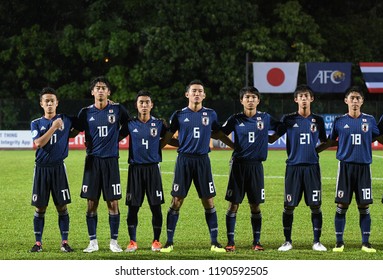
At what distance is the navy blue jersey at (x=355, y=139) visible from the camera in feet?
32.6

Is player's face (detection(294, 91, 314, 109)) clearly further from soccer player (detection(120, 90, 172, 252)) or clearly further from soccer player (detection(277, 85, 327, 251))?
soccer player (detection(120, 90, 172, 252))

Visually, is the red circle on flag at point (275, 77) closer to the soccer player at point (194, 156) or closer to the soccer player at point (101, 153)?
the soccer player at point (194, 156)

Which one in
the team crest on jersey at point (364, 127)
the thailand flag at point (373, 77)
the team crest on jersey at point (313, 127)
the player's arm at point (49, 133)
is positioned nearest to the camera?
the player's arm at point (49, 133)

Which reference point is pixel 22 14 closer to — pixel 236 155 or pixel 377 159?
pixel 377 159

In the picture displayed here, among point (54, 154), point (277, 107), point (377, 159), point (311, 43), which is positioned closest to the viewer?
point (54, 154)

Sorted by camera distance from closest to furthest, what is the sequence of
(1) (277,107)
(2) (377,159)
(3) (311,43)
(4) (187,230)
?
1. (4) (187,230)
2. (2) (377,159)
3. (1) (277,107)
4. (3) (311,43)

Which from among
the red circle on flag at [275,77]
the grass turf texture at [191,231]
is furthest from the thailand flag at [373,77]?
the grass turf texture at [191,231]

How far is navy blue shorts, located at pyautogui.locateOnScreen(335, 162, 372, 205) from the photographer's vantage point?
32.7 ft

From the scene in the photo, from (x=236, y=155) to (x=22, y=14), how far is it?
31.0 meters

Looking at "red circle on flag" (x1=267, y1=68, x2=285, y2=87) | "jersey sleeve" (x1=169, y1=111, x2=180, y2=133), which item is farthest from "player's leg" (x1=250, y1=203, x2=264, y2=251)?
"red circle on flag" (x1=267, y1=68, x2=285, y2=87)

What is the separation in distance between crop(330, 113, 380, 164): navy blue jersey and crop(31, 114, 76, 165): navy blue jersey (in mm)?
3093

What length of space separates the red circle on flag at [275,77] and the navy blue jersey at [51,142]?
24798 mm

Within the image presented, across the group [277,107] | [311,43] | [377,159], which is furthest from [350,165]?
[311,43]

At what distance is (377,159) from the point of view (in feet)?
89.0
